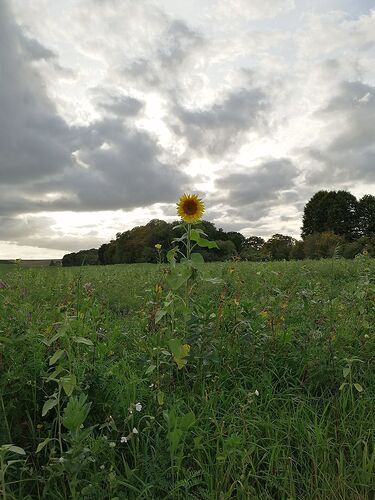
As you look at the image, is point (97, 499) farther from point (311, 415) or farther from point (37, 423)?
point (311, 415)

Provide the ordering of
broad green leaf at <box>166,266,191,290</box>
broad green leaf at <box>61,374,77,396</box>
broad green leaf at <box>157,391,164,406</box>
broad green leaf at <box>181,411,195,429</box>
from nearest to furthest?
broad green leaf at <box>61,374,77,396</box>, broad green leaf at <box>181,411,195,429</box>, broad green leaf at <box>157,391,164,406</box>, broad green leaf at <box>166,266,191,290</box>

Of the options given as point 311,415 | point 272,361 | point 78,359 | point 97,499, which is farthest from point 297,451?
point 78,359

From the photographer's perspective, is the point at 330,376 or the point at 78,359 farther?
the point at 330,376

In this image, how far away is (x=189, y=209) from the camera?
3480mm

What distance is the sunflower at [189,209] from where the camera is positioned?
11.3ft

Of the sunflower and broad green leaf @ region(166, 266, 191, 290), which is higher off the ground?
the sunflower

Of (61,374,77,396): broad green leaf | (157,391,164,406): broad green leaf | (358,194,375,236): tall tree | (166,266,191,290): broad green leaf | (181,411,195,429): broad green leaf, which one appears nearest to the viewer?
(61,374,77,396): broad green leaf

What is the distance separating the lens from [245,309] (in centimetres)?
415

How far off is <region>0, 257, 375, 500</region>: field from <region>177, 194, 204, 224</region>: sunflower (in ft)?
2.01

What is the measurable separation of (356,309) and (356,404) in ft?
5.04

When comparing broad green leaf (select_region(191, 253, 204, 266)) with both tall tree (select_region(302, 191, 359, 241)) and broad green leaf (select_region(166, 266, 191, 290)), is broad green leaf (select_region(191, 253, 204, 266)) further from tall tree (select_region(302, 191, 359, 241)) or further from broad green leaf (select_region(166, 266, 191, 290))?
tall tree (select_region(302, 191, 359, 241))

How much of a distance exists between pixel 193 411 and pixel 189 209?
1526mm

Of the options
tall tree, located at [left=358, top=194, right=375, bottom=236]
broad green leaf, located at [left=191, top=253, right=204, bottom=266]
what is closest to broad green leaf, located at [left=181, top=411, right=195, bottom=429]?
broad green leaf, located at [left=191, top=253, right=204, bottom=266]

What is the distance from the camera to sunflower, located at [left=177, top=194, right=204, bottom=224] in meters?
3.45
